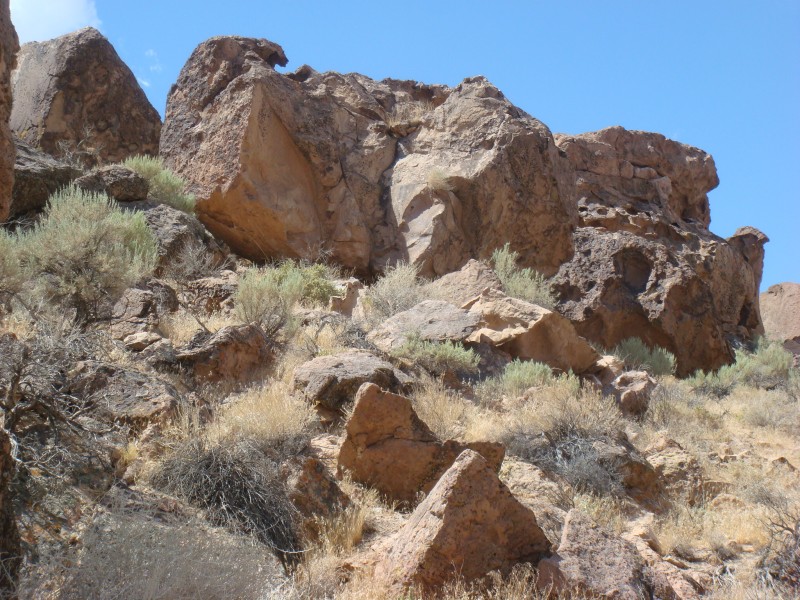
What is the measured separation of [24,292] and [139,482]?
382 centimetres

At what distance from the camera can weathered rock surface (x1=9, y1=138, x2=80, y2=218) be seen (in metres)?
10.9

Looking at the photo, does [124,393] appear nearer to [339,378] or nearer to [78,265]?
[339,378]

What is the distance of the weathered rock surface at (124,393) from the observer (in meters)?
5.67

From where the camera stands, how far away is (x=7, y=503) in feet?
10.8

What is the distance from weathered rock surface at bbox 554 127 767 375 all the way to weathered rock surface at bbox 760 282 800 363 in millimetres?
4724

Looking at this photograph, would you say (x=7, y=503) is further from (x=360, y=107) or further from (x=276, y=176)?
(x=360, y=107)

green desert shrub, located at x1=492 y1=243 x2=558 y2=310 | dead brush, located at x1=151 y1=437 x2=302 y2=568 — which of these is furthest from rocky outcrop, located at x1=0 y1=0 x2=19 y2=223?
green desert shrub, located at x1=492 y1=243 x2=558 y2=310

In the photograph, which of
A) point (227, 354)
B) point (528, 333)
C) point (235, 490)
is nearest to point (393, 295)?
point (528, 333)

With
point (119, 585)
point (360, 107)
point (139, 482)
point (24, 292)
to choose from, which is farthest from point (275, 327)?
point (360, 107)

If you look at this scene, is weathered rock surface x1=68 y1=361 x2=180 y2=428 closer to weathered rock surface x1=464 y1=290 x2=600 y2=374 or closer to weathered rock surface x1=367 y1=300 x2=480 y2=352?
weathered rock surface x1=367 y1=300 x2=480 y2=352

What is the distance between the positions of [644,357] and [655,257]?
6.98 ft

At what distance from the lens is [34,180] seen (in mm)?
11023

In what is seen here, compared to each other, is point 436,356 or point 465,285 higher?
point 465,285

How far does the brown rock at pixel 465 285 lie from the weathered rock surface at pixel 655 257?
3544mm
